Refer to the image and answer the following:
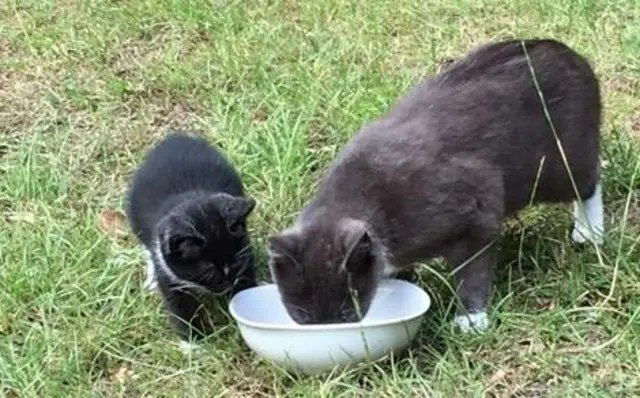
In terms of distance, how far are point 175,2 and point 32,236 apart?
2.24 metres

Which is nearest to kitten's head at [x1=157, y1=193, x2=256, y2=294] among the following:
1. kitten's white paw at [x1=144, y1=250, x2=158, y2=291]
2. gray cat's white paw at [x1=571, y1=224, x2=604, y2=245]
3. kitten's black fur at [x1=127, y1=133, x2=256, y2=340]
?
kitten's black fur at [x1=127, y1=133, x2=256, y2=340]

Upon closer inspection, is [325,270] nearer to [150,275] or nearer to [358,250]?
[358,250]

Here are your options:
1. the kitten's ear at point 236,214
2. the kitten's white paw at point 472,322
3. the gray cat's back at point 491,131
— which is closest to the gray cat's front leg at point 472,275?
the kitten's white paw at point 472,322

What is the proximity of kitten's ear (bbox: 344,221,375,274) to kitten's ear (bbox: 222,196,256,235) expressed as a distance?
0.45 metres

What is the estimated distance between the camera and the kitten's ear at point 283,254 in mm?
3914

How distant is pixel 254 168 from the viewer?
5.33 meters

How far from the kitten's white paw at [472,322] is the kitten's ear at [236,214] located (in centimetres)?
74

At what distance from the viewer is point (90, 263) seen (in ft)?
15.7

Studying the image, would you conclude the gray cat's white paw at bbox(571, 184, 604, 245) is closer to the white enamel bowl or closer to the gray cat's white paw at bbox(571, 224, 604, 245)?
the gray cat's white paw at bbox(571, 224, 604, 245)

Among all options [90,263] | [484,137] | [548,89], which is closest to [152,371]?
[90,263]

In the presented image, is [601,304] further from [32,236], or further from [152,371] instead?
[32,236]

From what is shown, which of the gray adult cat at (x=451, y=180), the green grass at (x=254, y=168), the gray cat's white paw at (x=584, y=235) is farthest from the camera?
the gray cat's white paw at (x=584, y=235)

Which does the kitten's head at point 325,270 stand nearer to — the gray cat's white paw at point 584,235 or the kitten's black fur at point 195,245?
the kitten's black fur at point 195,245

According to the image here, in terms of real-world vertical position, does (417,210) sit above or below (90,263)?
above
